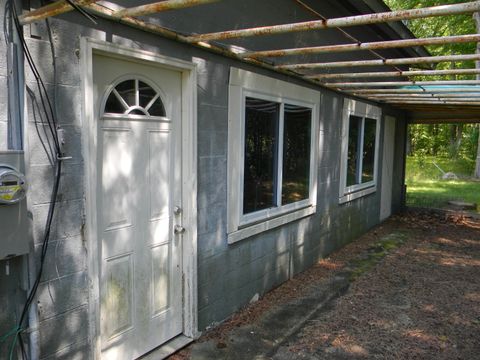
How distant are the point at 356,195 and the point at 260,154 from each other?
3.38 metres

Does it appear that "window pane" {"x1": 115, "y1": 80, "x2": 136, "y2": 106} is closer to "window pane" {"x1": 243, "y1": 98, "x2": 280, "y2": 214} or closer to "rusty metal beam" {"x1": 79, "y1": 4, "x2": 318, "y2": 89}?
"rusty metal beam" {"x1": 79, "y1": 4, "x2": 318, "y2": 89}

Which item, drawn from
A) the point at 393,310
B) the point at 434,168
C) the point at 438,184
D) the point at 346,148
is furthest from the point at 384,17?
the point at 434,168

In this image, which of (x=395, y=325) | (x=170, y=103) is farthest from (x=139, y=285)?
(x=395, y=325)

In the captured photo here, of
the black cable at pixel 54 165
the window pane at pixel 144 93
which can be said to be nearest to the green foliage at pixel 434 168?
the window pane at pixel 144 93

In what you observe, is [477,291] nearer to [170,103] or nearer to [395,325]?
[395,325]

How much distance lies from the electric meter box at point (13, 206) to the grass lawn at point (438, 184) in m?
10.8

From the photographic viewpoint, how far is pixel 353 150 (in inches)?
281

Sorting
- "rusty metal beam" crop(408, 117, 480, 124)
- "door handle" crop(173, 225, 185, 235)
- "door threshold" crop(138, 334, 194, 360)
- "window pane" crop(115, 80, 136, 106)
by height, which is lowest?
"door threshold" crop(138, 334, 194, 360)

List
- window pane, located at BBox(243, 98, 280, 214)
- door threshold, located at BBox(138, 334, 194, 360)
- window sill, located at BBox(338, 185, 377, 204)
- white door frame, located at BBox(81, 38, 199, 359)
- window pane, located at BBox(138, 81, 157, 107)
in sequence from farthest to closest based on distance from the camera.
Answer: window sill, located at BBox(338, 185, 377, 204) → window pane, located at BBox(243, 98, 280, 214) → door threshold, located at BBox(138, 334, 194, 360) → window pane, located at BBox(138, 81, 157, 107) → white door frame, located at BBox(81, 38, 199, 359)

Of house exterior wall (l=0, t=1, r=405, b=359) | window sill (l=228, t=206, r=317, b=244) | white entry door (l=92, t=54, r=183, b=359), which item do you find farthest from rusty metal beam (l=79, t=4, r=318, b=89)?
window sill (l=228, t=206, r=317, b=244)

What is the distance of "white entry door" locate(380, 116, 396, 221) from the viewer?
881cm

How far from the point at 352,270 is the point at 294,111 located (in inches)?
99.1

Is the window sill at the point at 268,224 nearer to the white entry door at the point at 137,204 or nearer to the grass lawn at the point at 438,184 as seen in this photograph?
the white entry door at the point at 137,204

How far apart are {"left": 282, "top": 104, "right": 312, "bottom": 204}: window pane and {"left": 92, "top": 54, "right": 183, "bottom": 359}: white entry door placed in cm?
194
